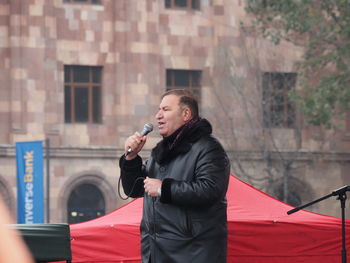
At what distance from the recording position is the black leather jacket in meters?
6.49

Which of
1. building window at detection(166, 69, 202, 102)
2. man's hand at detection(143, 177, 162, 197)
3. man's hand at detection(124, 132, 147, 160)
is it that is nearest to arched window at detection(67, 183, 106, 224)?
building window at detection(166, 69, 202, 102)

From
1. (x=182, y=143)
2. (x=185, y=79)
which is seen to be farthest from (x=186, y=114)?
(x=185, y=79)

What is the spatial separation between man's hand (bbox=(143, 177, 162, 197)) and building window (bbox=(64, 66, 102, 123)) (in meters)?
28.1

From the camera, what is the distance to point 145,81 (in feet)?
114

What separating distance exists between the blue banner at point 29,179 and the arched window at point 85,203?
460cm

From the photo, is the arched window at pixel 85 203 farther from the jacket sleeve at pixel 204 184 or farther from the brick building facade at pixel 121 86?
the jacket sleeve at pixel 204 184

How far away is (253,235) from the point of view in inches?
358

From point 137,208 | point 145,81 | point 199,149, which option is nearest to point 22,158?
point 145,81

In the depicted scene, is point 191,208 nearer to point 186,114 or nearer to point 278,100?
point 186,114

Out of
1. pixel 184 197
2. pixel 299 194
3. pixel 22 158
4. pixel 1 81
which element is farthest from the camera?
pixel 299 194

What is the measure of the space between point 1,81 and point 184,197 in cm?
2783

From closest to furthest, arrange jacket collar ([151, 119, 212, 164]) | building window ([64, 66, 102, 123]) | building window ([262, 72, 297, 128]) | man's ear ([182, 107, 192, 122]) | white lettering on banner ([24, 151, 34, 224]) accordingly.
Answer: jacket collar ([151, 119, 212, 164]) → man's ear ([182, 107, 192, 122]) → white lettering on banner ([24, 151, 34, 224]) → building window ([64, 66, 102, 123]) → building window ([262, 72, 297, 128])

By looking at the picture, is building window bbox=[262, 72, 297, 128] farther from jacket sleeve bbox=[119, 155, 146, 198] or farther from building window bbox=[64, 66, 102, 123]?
jacket sleeve bbox=[119, 155, 146, 198]

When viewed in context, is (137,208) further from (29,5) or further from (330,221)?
(29,5)
